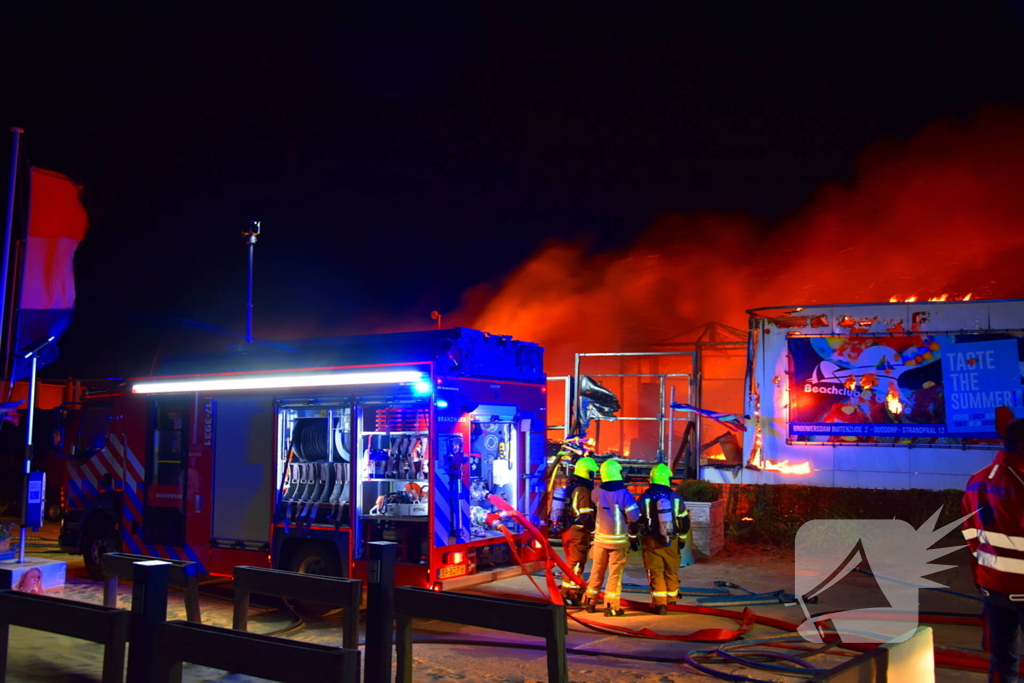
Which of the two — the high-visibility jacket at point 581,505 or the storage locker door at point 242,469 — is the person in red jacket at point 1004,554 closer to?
the high-visibility jacket at point 581,505

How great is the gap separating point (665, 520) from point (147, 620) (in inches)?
221

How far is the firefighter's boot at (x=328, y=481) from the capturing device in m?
8.58

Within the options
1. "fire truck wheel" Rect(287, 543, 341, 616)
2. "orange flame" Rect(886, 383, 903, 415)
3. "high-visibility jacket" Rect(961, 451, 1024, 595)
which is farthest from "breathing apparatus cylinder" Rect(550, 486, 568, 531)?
"orange flame" Rect(886, 383, 903, 415)

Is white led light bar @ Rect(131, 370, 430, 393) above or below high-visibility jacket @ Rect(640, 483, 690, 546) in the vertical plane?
above

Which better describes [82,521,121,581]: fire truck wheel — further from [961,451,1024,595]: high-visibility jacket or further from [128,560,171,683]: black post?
[961,451,1024,595]: high-visibility jacket

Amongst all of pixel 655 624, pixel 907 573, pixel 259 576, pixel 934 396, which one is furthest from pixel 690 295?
pixel 259 576

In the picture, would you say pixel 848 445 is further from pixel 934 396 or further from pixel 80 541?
pixel 80 541

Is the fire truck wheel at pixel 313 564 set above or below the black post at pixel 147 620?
below

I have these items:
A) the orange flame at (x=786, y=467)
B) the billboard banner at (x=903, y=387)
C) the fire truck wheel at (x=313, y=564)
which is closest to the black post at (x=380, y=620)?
the fire truck wheel at (x=313, y=564)

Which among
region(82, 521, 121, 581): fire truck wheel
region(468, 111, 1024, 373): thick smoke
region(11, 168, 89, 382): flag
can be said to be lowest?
region(82, 521, 121, 581): fire truck wheel

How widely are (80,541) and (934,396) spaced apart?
12.1 meters

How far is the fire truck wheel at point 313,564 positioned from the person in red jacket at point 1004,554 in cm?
565

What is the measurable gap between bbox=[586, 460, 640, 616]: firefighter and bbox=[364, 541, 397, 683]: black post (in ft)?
13.6

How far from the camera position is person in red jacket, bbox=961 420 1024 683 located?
481cm
